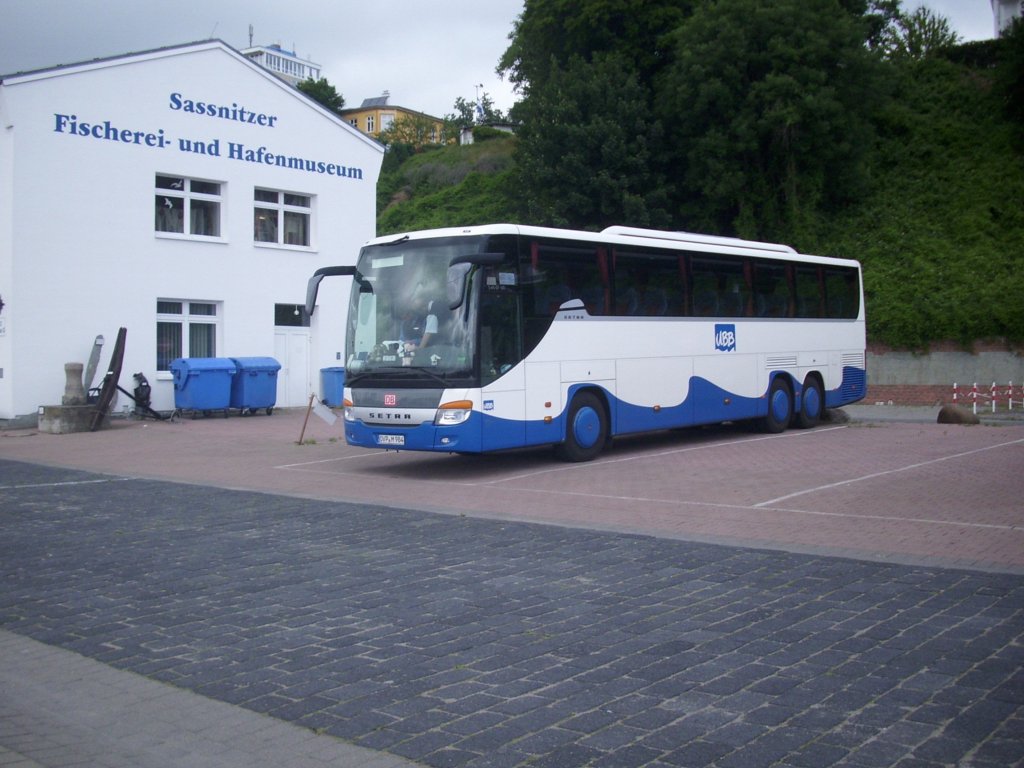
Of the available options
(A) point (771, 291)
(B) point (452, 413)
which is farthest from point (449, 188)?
(B) point (452, 413)

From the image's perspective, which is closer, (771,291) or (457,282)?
(457,282)

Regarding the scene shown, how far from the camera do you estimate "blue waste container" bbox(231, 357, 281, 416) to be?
2492 cm

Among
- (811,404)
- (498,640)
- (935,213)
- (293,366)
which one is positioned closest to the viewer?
(498,640)

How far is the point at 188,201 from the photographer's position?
84.5ft

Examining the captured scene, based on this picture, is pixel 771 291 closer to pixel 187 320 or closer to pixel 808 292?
pixel 808 292

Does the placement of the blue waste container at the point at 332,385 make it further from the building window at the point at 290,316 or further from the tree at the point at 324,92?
the tree at the point at 324,92

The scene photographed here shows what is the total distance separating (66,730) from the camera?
5.07m

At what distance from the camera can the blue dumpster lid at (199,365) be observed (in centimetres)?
2391

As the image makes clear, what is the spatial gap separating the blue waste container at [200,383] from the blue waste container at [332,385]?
317 centimetres

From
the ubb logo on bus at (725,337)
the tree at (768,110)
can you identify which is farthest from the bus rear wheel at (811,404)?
the tree at (768,110)

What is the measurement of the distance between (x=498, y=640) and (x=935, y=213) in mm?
35827

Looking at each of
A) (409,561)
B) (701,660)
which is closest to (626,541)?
(409,561)

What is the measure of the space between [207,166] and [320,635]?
21607 mm

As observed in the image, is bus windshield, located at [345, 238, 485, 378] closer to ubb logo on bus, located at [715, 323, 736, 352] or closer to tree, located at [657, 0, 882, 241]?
ubb logo on bus, located at [715, 323, 736, 352]
